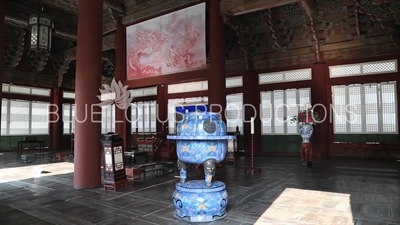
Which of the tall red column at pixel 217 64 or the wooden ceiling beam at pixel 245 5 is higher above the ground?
the wooden ceiling beam at pixel 245 5

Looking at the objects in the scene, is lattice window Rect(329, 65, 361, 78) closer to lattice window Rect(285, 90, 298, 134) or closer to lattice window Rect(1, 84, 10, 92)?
lattice window Rect(285, 90, 298, 134)

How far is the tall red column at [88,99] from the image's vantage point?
4395mm

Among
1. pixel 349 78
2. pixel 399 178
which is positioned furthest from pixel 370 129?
pixel 399 178

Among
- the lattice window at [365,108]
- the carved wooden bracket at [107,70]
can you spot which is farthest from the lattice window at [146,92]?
the lattice window at [365,108]

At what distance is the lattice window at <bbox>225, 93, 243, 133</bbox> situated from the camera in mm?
10039

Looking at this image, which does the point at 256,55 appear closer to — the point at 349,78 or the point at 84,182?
the point at 349,78

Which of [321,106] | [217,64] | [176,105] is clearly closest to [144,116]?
[176,105]

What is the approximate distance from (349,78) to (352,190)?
533 cm

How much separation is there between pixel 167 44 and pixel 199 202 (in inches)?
221

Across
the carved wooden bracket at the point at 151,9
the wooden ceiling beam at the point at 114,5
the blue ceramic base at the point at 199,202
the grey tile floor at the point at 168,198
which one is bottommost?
the grey tile floor at the point at 168,198

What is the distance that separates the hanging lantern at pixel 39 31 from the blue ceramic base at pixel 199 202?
4.54 metres

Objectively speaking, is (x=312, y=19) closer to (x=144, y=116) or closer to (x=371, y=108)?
(x=371, y=108)

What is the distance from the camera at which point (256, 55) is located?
32.3 ft

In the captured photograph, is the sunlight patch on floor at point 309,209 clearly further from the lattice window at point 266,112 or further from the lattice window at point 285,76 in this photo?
the lattice window at point 285,76
